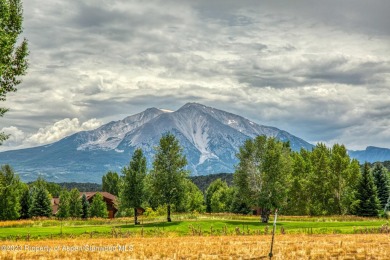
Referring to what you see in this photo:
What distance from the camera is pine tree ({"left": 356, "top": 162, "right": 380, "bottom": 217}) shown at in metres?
87.9

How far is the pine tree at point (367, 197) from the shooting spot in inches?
3459

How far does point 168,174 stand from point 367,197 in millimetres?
42571

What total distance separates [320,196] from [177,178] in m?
45.0

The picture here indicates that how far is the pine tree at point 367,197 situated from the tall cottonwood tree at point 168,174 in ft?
126

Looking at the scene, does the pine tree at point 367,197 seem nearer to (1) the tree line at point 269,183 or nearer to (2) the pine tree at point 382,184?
(1) the tree line at point 269,183

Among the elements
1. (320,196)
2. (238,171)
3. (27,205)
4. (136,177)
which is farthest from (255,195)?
(27,205)

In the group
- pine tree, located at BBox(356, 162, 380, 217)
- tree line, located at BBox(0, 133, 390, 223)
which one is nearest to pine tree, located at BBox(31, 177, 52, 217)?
tree line, located at BBox(0, 133, 390, 223)

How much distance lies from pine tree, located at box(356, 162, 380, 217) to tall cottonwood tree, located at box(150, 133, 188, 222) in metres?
38.3

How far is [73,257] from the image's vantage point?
26.2m

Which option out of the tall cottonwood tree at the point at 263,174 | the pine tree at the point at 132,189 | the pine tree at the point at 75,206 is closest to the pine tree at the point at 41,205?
the pine tree at the point at 75,206

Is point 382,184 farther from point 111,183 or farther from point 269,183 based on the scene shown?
point 111,183

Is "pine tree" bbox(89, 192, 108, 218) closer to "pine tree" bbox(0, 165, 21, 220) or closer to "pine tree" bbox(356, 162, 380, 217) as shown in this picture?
"pine tree" bbox(0, 165, 21, 220)

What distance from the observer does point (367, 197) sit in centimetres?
8900

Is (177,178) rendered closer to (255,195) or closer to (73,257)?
(255,195)
